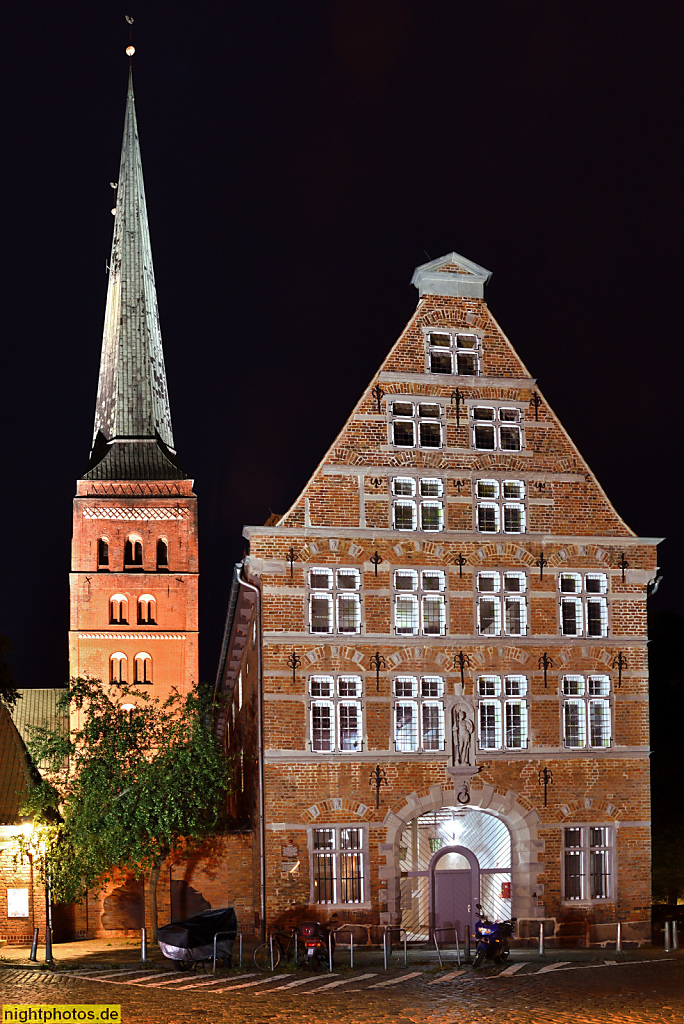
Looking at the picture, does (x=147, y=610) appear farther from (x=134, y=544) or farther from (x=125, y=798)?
(x=125, y=798)

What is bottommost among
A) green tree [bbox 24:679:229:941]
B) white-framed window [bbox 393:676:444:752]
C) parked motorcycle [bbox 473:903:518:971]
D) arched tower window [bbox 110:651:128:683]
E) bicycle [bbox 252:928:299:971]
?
bicycle [bbox 252:928:299:971]

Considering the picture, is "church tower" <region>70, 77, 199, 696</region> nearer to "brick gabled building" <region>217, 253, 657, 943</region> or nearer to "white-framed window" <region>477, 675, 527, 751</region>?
"brick gabled building" <region>217, 253, 657, 943</region>

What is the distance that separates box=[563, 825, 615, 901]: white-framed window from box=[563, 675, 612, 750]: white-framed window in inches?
80.6

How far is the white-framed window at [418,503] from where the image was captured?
31344mm

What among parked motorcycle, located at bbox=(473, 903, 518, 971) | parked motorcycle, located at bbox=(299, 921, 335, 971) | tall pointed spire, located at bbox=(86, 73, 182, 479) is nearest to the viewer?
parked motorcycle, located at bbox=(473, 903, 518, 971)

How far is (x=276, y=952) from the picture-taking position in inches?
1051

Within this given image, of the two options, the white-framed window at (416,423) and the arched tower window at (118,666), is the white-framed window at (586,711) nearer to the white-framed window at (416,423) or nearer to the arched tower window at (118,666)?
the white-framed window at (416,423)

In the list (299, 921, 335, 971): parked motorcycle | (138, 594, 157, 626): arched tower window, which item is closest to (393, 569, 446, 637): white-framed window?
(299, 921, 335, 971): parked motorcycle

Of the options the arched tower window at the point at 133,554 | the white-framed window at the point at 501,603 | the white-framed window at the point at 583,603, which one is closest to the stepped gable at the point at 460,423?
the white-framed window at the point at 583,603

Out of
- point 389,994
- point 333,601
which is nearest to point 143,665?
point 333,601

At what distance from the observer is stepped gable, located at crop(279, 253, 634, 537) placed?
102ft

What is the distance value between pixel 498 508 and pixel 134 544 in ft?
115

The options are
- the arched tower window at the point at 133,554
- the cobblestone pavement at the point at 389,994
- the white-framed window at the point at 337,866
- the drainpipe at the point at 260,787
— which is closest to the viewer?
the cobblestone pavement at the point at 389,994

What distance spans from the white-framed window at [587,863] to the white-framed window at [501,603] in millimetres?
4906
